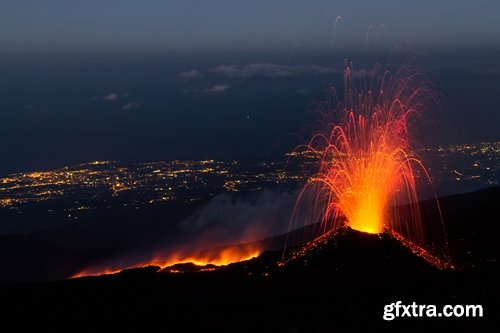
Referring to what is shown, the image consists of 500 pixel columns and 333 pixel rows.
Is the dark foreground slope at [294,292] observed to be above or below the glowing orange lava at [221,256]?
above

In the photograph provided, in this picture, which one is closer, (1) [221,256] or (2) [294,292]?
(2) [294,292]

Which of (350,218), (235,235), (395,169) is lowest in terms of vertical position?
(235,235)

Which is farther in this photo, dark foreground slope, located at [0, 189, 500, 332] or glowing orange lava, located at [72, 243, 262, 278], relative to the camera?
glowing orange lava, located at [72, 243, 262, 278]

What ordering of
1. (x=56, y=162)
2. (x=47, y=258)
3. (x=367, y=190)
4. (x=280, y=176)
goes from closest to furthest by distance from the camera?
(x=367, y=190) < (x=47, y=258) < (x=280, y=176) < (x=56, y=162)

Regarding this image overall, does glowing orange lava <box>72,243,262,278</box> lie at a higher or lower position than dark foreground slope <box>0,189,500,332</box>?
lower

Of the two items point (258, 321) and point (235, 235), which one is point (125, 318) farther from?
point (235, 235)

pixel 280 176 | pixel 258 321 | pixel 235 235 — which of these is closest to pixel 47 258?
pixel 235 235

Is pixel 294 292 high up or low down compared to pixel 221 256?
up

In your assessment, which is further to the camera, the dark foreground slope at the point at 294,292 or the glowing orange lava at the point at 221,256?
the glowing orange lava at the point at 221,256
